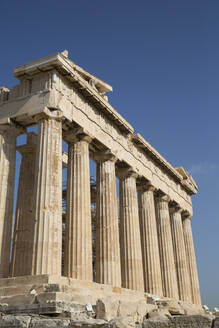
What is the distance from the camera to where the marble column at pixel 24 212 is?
25203mm

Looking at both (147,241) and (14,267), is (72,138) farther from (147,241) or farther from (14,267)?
(147,241)

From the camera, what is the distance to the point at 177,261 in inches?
1592

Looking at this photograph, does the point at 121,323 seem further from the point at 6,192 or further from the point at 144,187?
the point at 144,187

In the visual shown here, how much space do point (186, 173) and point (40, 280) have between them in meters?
30.1

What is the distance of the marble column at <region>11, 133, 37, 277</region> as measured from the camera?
25.2 metres

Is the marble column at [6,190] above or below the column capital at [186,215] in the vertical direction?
below

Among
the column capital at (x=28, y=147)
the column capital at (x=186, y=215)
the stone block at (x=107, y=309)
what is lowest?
the stone block at (x=107, y=309)

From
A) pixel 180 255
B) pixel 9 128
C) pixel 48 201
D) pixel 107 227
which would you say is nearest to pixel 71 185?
pixel 48 201

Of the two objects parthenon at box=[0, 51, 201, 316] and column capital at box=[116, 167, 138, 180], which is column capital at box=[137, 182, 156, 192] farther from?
column capital at box=[116, 167, 138, 180]

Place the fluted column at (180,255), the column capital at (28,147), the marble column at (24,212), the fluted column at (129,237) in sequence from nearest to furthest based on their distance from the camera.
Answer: the marble column at (24,212) → the column capital at (28,147) → the fluted column at (129,237) → the fluted column at (180,255)

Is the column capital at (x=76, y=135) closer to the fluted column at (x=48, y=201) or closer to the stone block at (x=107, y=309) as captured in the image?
the fluted column at (x=48, y=201)

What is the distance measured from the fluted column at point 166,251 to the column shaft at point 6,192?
18.2m

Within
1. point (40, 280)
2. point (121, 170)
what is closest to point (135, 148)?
point (121, 170)

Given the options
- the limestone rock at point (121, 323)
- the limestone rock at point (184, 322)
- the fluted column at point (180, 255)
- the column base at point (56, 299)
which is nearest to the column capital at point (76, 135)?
the column base at point (56, 299)
